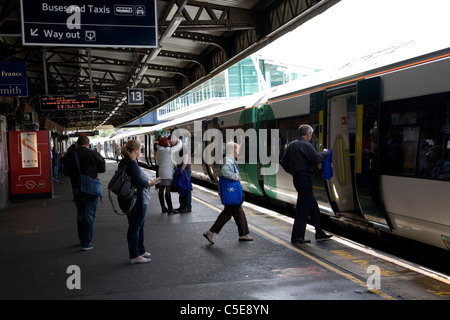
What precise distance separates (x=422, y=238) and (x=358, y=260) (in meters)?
0.84

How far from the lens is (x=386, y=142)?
6117 mm

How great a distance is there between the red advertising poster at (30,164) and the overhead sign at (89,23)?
5.83 meters

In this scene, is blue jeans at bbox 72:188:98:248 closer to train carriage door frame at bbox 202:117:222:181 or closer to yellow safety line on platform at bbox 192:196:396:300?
yellow safety line on platform at bbox 192:196:396:300

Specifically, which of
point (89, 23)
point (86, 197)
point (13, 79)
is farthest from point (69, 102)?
point (86, 197)

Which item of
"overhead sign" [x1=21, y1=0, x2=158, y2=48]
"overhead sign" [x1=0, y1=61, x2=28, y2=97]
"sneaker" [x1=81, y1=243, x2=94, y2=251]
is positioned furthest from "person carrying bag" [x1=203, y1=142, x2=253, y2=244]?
"overhead sign" [x1=0, y1=61, x2=28, y2=97]

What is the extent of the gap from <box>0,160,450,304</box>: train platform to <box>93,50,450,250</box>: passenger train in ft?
1.92

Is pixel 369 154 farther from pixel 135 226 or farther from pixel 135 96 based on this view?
pixel 135 96

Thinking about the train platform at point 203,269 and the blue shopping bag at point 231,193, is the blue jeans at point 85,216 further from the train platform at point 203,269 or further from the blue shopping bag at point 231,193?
the blue shopping bag at point 231,193

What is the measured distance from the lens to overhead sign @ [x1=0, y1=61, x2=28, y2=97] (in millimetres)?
11755

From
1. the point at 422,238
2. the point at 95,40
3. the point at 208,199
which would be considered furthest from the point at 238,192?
the point at 208,199

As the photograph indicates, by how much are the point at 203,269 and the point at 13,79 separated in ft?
29.6

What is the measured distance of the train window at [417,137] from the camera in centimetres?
519

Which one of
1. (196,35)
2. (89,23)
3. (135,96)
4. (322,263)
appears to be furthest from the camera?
(135,96)

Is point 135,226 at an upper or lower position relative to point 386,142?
lower
